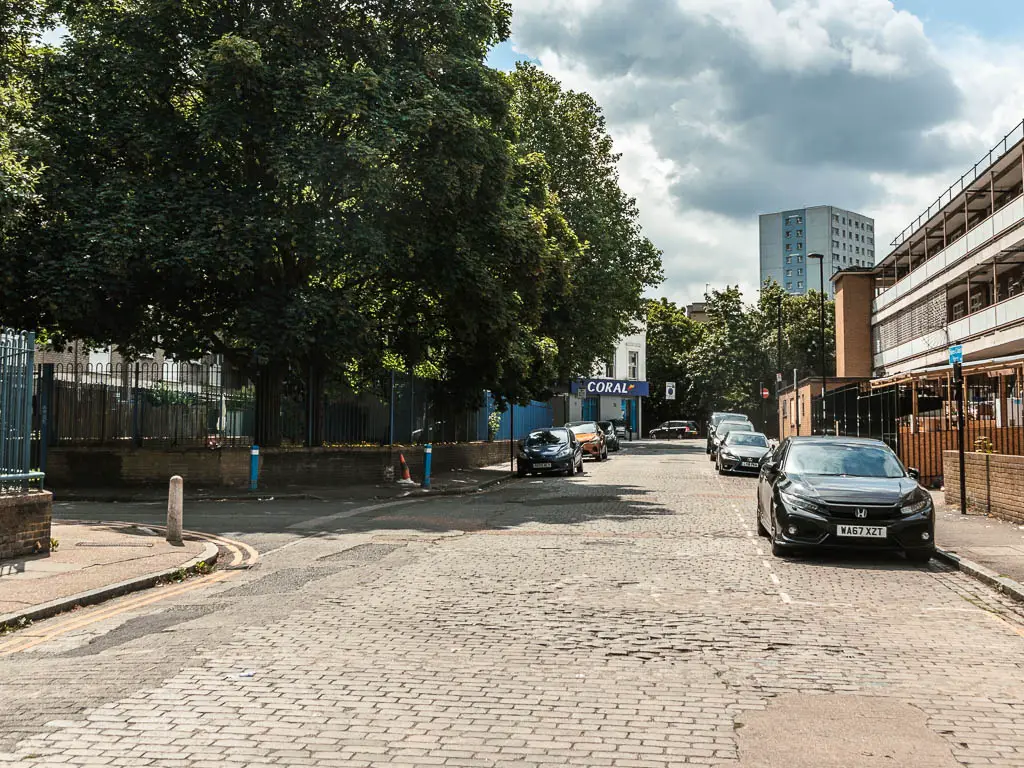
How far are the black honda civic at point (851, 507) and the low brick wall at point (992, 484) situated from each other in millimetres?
4030

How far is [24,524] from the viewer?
10.5 m

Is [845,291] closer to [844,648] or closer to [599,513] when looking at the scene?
[599,513]

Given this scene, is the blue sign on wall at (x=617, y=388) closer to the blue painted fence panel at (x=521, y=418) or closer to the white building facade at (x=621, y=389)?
the white building facade at (x=621, y=389)

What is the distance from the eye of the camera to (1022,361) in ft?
53.6

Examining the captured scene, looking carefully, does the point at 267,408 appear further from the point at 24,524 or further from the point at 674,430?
the point at 674,430

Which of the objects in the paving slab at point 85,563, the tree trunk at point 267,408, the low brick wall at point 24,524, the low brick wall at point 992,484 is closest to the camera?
the paving slab at point 85,563

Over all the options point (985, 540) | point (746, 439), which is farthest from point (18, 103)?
point (746, 439)

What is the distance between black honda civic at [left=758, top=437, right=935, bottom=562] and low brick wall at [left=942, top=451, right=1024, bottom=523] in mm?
4030

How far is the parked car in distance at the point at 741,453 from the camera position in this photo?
96.8 ft

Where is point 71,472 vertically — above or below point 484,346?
below

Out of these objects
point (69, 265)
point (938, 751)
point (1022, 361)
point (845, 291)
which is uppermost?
point (845, 291)

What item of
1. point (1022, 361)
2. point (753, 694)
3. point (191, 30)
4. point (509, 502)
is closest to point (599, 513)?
point (509, 502)

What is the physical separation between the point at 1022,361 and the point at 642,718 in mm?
14027

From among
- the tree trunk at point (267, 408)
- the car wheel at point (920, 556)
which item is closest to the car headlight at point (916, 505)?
the car wheel at point (920, 556)
